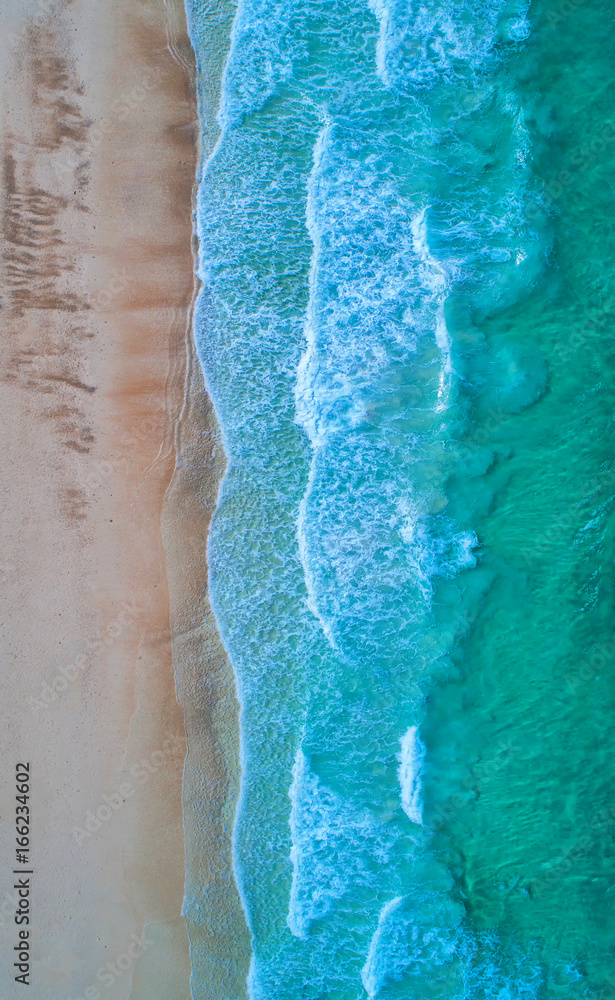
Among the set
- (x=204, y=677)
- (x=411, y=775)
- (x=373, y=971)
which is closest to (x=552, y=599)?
(x=411, y=775)

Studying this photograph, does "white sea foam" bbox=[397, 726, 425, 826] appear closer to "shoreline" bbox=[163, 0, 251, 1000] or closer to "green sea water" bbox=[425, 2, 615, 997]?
"green sea water" bbox=[425, 2, 615, 997]

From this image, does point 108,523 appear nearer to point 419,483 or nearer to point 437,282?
point 419,483

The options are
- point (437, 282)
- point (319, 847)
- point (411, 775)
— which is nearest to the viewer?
point (319, 847)

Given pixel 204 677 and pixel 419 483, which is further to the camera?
pixel 419 483

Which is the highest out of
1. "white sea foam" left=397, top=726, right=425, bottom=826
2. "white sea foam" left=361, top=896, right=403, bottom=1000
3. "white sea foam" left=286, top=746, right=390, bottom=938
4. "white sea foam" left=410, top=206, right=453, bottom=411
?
"white sea foam" left=410, top=206, right=453, bottom=411

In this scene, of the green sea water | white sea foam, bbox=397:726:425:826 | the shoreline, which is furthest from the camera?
the green sea water

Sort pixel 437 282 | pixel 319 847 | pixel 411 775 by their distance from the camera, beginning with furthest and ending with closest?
pixel 437 282 < pixel 411 775 < pixel 319 847

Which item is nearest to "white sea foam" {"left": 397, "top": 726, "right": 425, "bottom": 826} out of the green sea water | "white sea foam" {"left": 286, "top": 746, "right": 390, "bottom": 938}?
the green sea water
